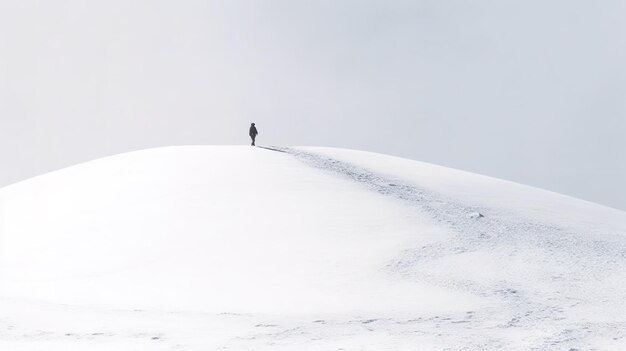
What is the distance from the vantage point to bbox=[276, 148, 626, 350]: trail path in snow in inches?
393

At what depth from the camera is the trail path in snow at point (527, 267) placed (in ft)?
32.8

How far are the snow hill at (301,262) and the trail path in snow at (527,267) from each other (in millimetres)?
45

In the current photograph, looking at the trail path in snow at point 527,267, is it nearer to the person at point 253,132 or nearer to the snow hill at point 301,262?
the snow hill at point 301,262

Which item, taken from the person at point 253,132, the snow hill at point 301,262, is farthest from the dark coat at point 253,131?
the snow hill at point 301,262

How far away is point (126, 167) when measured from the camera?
22.0 m

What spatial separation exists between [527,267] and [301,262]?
428 cm

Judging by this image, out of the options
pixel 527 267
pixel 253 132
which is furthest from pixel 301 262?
pixel 253 132

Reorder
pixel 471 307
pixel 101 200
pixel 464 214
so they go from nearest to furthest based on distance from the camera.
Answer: pixel 471 307 → pixel 464 214 → pixel 101 200

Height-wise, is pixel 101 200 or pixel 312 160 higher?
pixel 312 160

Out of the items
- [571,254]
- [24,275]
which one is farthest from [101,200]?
[571,254]

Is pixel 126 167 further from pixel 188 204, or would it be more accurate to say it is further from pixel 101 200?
pixel 188 204

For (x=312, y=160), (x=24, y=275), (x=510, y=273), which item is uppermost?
(x=312, y=160)

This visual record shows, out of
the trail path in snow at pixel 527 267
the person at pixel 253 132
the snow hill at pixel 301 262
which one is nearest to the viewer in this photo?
the snow hill at pixel 301 262

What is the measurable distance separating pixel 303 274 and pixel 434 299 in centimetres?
249
